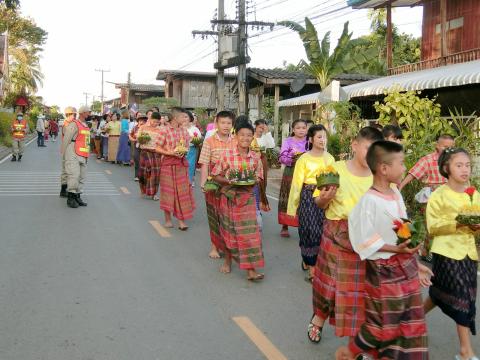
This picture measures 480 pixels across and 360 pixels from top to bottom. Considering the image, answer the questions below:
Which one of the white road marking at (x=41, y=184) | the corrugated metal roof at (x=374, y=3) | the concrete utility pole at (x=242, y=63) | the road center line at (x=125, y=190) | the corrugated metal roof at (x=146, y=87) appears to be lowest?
the road center line at (x=125, y=190)

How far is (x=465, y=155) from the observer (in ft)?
14.3

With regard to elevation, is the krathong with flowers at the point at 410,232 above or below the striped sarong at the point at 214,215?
above

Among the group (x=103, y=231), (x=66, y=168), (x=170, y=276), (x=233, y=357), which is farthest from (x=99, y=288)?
(x=66, y=168)

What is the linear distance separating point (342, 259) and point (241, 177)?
2.27 meters

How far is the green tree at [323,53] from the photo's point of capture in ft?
72.3

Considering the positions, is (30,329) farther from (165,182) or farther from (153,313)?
(165,182)

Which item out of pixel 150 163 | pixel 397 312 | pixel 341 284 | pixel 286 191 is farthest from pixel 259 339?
pixel 150 163

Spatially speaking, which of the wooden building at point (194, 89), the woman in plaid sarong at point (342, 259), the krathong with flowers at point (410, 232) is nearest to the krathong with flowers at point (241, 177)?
the woman in plaid sarong at point (342, 259)

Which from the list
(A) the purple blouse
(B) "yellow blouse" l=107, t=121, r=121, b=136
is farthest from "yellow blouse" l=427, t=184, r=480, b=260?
(B) "yellow blouse" l=107, t=121, r=121, b=136

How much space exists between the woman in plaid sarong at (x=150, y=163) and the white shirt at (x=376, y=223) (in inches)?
342

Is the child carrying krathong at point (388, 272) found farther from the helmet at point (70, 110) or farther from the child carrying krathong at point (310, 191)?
the helmet at point (70, 110)

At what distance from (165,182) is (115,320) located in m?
4.37

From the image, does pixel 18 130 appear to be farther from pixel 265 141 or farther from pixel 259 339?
pixel 259 339

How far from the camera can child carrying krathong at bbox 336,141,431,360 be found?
357cm
